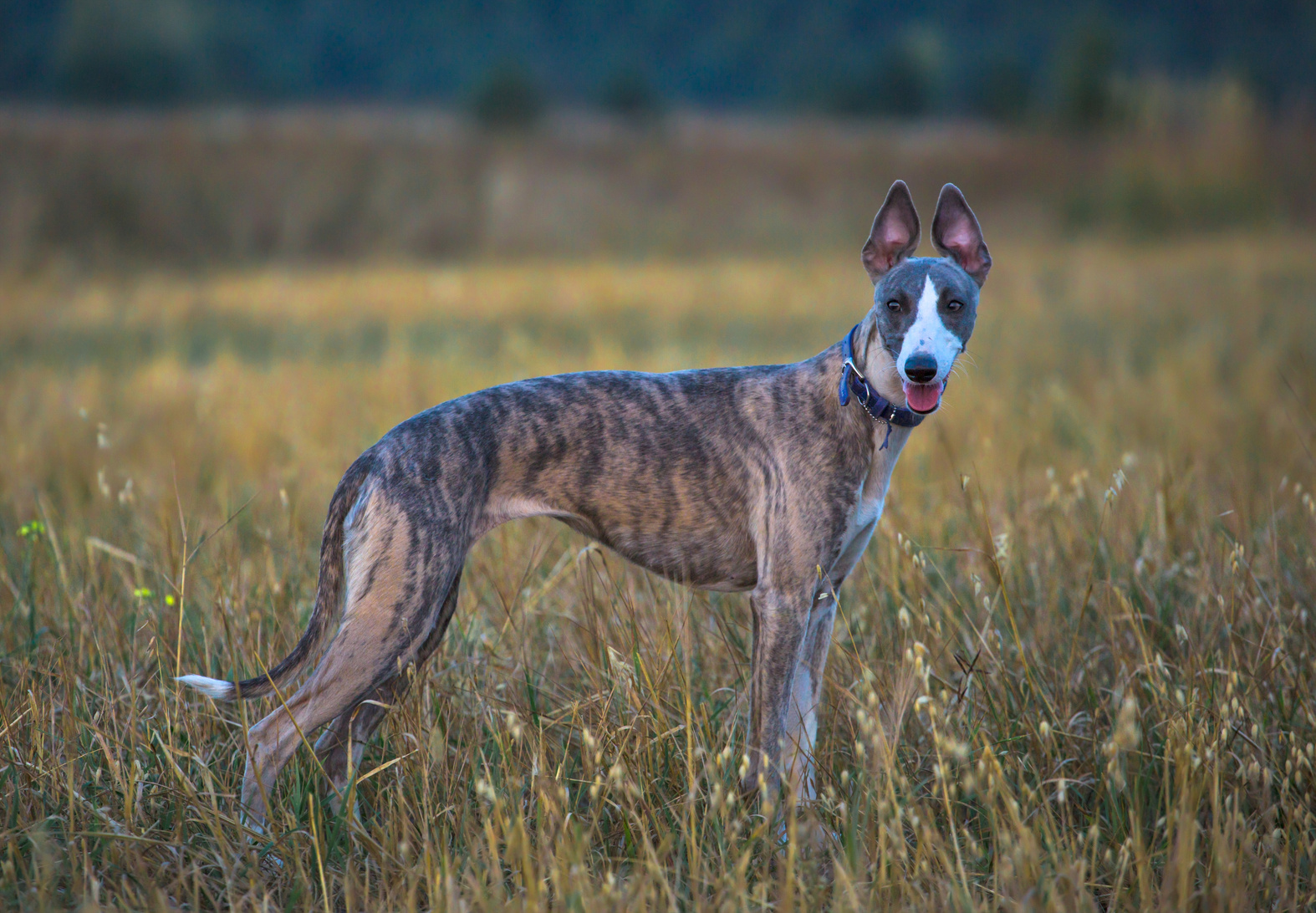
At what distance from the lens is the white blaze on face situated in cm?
274

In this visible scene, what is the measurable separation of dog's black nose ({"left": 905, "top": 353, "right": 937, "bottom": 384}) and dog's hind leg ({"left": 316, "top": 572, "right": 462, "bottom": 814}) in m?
1.44

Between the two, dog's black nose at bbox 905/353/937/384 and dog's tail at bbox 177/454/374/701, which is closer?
Result: dog's black nose at bbox 905/353/937/384

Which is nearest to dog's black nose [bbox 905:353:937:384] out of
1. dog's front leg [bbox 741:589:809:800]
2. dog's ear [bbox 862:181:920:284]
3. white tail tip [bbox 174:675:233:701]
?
dog's ear [bbox 862:181:920:284]

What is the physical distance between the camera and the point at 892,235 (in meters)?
3.18

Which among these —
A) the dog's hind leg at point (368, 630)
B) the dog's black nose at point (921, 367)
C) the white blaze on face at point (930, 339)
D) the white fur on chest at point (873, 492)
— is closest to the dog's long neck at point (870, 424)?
the white fur on chest at point (873, 492)

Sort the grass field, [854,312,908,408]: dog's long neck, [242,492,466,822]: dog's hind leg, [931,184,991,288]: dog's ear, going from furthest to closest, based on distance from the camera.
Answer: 1. [931,184,991,288]: dog's ear
2. [854,312,908,408]: dog's long neck
3. [242,492,466,822]: dog's hind leg
4. the grass field

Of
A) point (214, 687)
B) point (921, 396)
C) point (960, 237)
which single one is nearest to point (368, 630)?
point (214, 687)

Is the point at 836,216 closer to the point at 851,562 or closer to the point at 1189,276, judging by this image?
the point at 1189,276

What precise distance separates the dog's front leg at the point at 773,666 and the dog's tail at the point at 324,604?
123 centimetres

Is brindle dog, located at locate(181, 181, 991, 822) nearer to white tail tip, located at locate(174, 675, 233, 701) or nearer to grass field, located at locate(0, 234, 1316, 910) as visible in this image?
white tail tip, located at locate(174, 675, 233, 701)

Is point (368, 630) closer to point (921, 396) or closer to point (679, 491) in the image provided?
point (679, 491)

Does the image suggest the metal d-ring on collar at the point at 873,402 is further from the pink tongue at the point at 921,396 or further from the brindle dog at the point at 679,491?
the pink tongue at the point at 921,396

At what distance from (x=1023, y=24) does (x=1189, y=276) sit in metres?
34.1

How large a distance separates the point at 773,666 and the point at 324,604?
4.37ft
